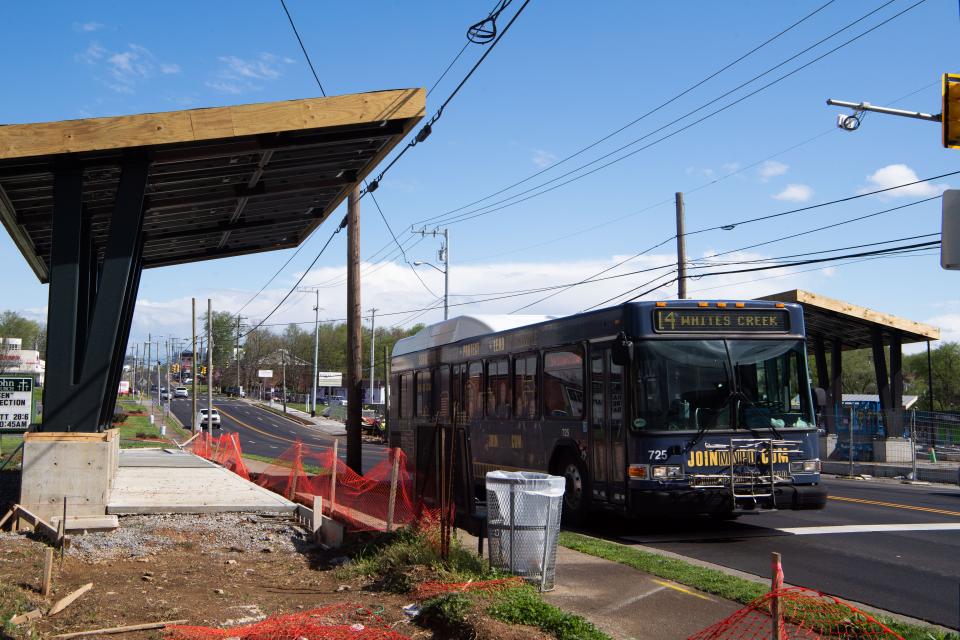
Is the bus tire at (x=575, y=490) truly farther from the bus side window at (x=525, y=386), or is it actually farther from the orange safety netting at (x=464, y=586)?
the orange safety netting at (x=464, y=586)

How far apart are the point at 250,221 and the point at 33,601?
37.4 feet

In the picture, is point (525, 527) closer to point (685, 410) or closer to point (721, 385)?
point (685, 410)

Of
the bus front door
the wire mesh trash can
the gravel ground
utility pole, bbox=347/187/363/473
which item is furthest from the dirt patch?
utility pole, bbox=347/187/363/473

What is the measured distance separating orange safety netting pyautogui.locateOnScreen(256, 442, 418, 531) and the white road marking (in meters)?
5.74

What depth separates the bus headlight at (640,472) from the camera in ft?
38.6

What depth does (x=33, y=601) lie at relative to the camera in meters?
7.79

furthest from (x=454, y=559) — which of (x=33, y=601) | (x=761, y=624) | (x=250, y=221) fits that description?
(x=250, y=221)

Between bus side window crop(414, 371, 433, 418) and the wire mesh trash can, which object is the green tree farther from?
the wire mesh trash can

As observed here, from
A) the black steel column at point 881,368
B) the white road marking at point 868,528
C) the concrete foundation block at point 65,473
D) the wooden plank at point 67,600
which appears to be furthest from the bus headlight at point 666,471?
the black steel column at point 881,368

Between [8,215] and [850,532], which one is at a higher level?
[8,215]

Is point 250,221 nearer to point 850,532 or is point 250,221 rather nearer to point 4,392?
point 4,392

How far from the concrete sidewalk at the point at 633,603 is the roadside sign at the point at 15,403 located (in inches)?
623

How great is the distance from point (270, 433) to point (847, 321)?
163ft

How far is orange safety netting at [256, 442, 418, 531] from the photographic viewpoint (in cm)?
1221
